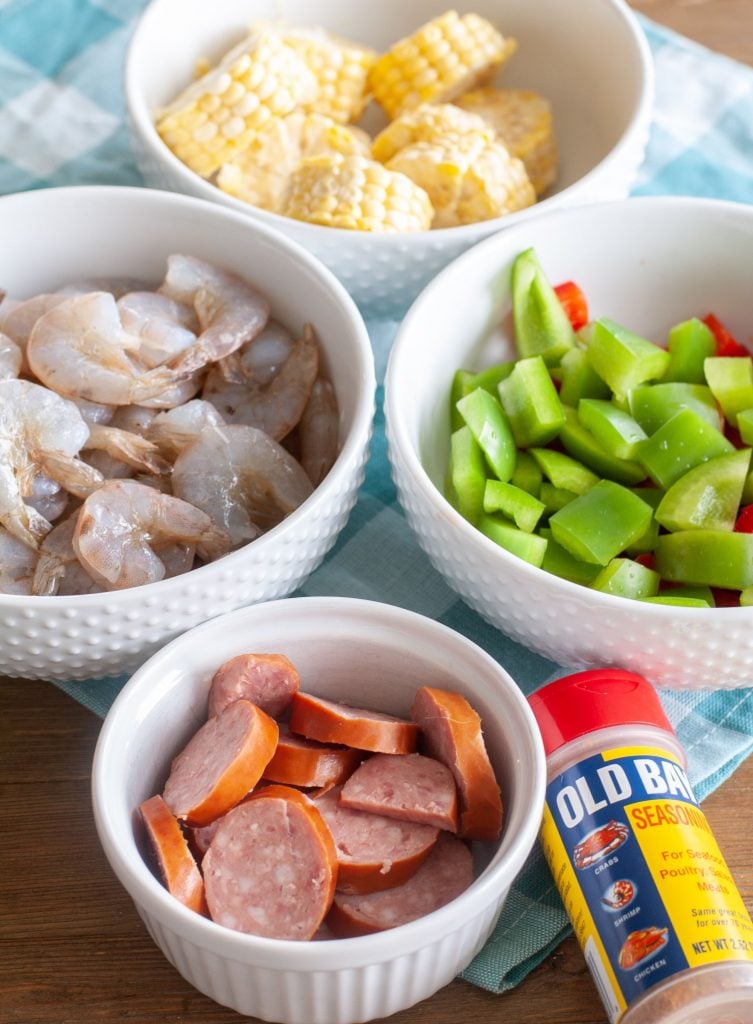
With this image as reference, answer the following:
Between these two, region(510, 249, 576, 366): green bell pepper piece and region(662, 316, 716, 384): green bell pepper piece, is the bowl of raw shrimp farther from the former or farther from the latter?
region(662, 316, 716, 384): green bell pepper piece

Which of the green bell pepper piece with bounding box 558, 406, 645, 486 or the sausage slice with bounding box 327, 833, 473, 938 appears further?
the green bell pepper piece with bounding box 558, 406, 645, 486

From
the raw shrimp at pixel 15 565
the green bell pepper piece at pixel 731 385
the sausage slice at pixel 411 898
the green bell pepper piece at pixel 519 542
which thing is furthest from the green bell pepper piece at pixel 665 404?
the raw shrimp at pixel 15 565

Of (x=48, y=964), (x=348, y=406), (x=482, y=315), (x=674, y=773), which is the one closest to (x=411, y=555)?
(x=348, y=406)

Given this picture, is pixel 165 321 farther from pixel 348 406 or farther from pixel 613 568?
pixel 613 568

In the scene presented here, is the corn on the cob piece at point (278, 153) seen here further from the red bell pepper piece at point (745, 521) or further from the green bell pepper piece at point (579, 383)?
the red bell pepper piece at point (745, 521)

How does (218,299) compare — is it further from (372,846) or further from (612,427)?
(372,846)

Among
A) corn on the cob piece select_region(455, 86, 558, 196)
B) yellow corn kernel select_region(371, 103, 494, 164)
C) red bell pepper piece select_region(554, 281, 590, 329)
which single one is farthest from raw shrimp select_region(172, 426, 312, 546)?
corn on the cob piece select_region(455, 86, 558, 196)
